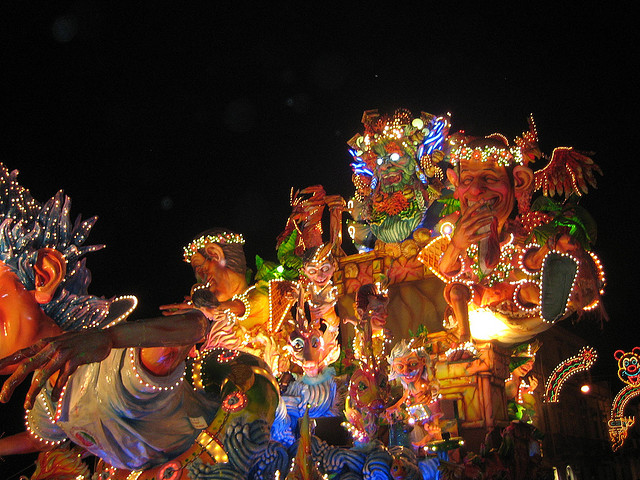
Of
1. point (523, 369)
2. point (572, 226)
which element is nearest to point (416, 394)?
point (523, 369)

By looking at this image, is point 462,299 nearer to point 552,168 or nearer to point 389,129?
point 552,168

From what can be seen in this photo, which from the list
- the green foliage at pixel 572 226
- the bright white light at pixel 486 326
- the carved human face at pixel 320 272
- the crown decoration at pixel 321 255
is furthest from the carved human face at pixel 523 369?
the crown decoration at pixel 321 255

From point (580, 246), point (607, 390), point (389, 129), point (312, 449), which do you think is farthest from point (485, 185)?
point (607, 390)

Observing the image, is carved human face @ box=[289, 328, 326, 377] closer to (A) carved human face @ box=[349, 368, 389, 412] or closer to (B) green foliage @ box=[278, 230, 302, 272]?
(A) carved human face @ box=[349, 368, 389, 412]

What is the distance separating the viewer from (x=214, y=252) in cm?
689

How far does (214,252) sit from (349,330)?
1.98 m

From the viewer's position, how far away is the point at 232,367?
391cm

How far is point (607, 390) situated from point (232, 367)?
290 inches

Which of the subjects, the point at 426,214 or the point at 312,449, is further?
the point at 426,214

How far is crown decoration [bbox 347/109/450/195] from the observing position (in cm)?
698

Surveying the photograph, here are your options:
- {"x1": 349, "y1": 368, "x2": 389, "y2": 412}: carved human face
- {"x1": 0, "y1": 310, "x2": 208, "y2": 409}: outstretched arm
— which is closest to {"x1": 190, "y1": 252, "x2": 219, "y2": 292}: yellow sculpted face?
{"x1": 349, "y1": 368, "x2": 389, "y2": 412}: carved human face

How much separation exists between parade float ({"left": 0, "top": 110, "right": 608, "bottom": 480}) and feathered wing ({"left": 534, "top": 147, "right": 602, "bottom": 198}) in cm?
2

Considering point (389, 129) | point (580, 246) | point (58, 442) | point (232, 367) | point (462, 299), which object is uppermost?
point (389, 129)

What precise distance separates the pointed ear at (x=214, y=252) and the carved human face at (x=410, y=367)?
270 cm
